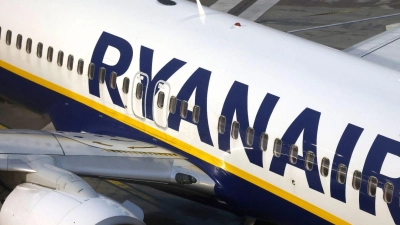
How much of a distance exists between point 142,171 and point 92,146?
121cm

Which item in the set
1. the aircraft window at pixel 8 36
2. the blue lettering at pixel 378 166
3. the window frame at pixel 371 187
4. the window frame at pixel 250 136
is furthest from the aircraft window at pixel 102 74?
the window frame at pixel 371 187

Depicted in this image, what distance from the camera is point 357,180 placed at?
14078 mm

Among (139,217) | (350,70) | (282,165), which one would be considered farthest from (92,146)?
(350,70)

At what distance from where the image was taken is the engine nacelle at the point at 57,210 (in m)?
13.5

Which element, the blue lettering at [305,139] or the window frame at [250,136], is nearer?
the blue lettering at [305,139]

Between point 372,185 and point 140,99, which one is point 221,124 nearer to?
point 140,99

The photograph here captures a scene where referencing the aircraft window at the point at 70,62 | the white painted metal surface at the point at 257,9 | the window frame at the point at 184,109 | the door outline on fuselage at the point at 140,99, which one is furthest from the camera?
the white painted metal surface at the point at 257,9

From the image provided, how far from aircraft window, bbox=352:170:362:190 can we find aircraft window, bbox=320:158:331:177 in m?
0.52

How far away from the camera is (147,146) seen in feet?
55.9

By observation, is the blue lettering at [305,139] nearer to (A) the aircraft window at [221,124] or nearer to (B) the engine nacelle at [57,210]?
(A) the aircraft window at [221,124]

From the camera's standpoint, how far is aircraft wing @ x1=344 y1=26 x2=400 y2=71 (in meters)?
19.1

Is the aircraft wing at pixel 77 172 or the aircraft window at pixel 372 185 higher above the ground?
the aircraft window at pixel 372 185

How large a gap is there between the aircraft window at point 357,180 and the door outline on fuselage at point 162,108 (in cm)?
411

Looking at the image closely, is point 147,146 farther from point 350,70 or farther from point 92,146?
point 350,70
